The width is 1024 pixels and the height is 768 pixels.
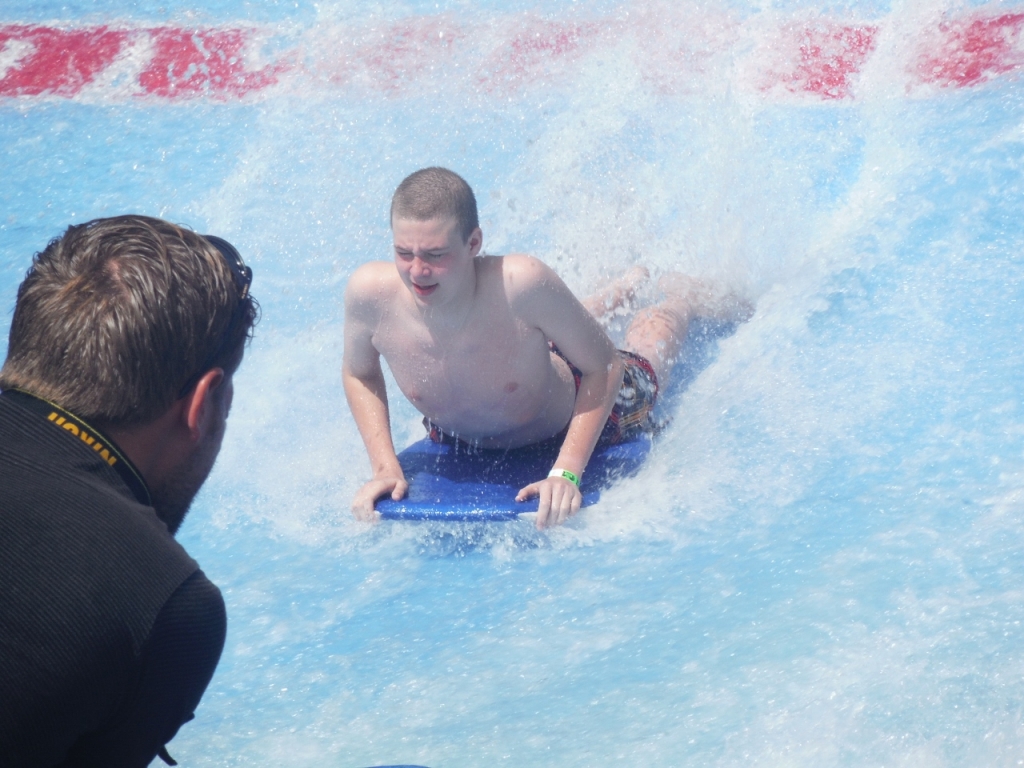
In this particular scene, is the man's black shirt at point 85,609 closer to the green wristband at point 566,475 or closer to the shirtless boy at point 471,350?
the shirtless boy at point 471,350

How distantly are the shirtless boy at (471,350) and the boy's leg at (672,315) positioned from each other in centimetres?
44

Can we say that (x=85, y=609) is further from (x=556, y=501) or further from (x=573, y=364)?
(x=573, y=364)

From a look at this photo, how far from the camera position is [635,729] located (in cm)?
233

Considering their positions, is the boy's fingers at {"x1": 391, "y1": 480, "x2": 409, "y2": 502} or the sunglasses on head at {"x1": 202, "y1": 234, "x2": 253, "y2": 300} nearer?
the sunglasses on head at {"x1": 202, "y1": 234, "x2": 253, "y2": 300}

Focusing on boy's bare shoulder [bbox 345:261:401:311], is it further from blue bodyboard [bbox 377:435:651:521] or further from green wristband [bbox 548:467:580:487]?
green wristband [bbox 548:467:580:487]

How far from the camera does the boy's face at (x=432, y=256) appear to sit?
266 cm

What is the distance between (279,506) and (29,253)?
105 inches

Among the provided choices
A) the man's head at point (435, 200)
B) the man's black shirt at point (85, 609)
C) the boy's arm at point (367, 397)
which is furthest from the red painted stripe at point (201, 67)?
the man's black shirt at point (85, 609)

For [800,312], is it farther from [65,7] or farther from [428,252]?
[65,7]

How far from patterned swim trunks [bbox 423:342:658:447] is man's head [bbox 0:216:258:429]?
2021 mm

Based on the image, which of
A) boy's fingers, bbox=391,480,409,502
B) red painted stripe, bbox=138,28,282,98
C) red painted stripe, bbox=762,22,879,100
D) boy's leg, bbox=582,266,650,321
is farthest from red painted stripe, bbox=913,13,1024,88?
boy's fingers, bbox=391,480,409,502

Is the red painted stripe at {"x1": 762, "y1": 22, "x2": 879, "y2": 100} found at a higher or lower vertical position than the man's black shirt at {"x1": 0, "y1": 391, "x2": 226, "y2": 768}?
lower

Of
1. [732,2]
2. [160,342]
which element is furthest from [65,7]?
[160,342]

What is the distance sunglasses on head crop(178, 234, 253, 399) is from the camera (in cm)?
121
